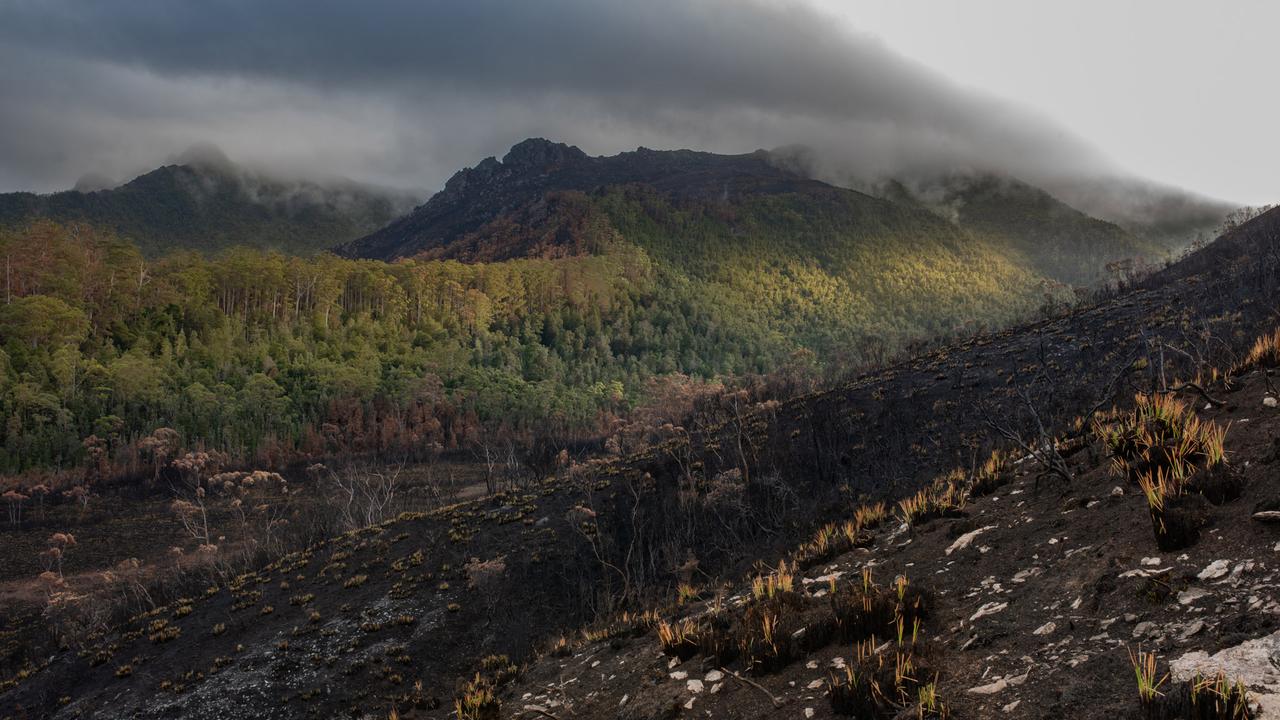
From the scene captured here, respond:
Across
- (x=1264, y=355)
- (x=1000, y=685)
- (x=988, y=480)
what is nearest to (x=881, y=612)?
(x=1000, y=685)

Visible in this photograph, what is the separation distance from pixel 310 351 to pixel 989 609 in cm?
12026

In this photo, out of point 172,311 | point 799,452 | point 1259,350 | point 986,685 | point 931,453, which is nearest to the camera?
point 986,685

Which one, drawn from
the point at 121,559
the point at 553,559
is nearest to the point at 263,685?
the point at 553,559

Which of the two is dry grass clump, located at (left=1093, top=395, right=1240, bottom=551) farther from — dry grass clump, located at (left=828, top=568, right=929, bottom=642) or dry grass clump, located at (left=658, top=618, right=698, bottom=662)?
dry grass clump, located at (left=658, top=618, right=698, bottom=662)

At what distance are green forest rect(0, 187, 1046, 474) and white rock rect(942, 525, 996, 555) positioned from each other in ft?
247

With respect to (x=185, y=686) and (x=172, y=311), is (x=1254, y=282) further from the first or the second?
(x=172, y=311)

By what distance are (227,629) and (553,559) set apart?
52.3ft

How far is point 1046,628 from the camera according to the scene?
5.57 m

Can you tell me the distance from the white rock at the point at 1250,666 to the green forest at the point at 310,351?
79.6m

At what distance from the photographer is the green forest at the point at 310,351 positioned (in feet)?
277

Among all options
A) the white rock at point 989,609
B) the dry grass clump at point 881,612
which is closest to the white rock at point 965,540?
the dry grass clump at point 881,612

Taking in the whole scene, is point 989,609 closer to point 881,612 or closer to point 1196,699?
point 881,612

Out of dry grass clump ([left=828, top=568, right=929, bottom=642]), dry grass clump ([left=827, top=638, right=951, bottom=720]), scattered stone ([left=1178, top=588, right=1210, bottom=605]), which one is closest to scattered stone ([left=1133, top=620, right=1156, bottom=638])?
scattered stone ([left=1178, top=588, right=1210, bottom=605])

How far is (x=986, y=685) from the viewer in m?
5.13
